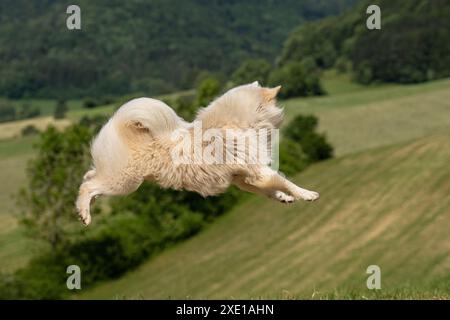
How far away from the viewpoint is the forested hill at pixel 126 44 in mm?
115438

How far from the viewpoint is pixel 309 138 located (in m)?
65.1

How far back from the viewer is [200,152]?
7922 mm

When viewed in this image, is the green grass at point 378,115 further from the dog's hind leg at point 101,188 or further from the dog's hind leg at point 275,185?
the dog's hind leg at point 101,188

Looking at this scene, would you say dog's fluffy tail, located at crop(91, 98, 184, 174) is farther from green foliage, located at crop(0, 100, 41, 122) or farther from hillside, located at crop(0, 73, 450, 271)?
green foliage, located at crop(0, 100, 41, 122)

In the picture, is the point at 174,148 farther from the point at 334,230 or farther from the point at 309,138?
the point at 309,138

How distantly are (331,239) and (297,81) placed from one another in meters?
43.1

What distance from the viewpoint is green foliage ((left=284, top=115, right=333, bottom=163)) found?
6384 cm

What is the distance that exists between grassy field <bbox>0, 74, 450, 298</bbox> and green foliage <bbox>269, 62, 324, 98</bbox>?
9.82 m

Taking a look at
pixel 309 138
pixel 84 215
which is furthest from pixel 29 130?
pixel 84 215

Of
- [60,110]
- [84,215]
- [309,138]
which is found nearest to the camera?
[84,215]

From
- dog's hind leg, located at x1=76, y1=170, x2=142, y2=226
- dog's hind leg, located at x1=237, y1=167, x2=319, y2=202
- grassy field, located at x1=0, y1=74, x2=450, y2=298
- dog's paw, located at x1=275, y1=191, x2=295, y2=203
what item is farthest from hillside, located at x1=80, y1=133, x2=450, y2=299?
dog's hind leg, located at x1=76, y1=170, x2=142, y2=226

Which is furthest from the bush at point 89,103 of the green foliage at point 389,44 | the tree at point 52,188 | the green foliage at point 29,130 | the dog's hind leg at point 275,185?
the dog's hind leg at point 275,185

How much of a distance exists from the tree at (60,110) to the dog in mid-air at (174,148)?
75.4 m

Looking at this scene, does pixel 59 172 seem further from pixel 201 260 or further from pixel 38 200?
pixel 201 260
